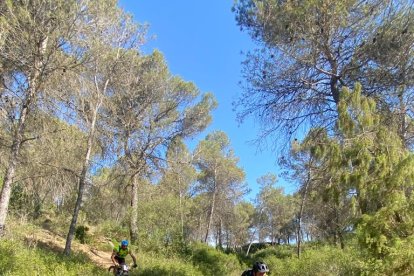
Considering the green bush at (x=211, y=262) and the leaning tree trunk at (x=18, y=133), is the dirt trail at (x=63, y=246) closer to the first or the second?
the green bush at (x=211, y=262)

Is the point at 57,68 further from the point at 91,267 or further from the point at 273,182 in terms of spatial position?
the point at 273,182

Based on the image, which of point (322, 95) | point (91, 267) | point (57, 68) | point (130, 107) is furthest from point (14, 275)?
point (130, 107)

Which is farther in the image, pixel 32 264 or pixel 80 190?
pixel 80 190

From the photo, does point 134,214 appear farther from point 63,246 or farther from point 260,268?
point 260,268

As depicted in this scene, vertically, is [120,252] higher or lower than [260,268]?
higher

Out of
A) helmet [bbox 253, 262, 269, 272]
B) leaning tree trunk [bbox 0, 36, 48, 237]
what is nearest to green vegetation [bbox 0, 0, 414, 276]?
leaning tree trunk [bbox 0, 36, 48, 237]

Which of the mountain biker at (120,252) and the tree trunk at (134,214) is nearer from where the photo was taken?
the mountain biker at (120,252)

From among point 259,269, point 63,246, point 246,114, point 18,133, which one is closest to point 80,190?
point 18,133

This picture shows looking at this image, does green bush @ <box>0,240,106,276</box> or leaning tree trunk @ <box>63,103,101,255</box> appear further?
leaning tree trunk @ <box>63,103,101,255</box>

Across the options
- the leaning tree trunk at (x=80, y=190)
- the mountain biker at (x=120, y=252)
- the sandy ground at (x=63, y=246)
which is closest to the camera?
the mountain biker at (x=120, y=252)

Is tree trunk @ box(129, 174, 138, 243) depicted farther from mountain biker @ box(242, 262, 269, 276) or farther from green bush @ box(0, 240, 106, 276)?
mountain biker @ box(242, 262, 269, 276)

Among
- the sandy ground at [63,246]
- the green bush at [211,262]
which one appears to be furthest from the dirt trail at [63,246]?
the green bush at [211,262]

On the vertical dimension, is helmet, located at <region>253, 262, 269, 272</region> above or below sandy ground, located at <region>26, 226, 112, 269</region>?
below

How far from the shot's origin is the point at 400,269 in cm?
575
